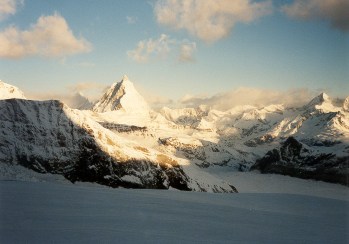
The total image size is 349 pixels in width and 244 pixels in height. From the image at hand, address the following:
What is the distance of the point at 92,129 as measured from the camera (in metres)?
149

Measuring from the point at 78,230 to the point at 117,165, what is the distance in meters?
116

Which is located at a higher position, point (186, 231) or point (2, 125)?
point (2, 125)

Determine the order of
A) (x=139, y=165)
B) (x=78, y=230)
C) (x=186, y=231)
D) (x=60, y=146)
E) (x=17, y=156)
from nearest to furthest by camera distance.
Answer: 1. (x=78, y=230)
2. (x=186, y=231)
3. (x=17, y=156)
4. (x=60, y=146)
5. (x=139, y=165)

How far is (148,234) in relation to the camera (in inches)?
1006

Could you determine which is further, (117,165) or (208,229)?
(117,165)

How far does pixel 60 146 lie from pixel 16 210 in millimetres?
105370

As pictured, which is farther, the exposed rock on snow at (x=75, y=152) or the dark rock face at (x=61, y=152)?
the exposed rock on snow at (x=75, y=152)

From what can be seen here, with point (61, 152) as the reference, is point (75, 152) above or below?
above

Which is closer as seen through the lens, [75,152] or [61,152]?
[61,152]

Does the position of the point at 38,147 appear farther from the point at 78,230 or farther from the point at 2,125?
the point at 78,230

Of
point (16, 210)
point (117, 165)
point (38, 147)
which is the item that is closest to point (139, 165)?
point (117, 165)

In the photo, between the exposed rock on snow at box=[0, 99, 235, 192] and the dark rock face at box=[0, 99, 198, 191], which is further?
the exposed rock on snow at box=[0, 99, 235, 192]

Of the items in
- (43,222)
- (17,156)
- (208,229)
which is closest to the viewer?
(43,222)

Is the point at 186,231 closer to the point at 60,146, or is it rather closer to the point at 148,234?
the point at 148,234
